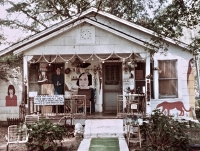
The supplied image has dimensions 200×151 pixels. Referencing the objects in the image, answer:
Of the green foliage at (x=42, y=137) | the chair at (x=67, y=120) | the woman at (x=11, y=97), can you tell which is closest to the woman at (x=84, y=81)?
the chair at (x=67, y=120)

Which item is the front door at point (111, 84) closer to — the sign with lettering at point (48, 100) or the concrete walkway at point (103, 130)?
the concrete walkway at point (103, 130)

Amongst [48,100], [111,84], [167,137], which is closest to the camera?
[167,137]

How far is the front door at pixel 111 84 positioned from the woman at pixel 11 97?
4.41 meters

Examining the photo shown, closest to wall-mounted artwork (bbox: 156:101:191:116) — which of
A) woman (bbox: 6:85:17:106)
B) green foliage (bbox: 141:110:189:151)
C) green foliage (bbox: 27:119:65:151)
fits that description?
green foliage (bbox: 141:110:189:151)

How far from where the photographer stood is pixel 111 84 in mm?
15102

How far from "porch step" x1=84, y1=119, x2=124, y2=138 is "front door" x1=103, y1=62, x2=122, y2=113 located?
2.62 meters

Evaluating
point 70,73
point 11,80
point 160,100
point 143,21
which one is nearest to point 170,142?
point 160,100

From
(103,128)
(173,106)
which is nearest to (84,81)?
(103,128)

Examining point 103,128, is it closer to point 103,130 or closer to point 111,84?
point 103,130

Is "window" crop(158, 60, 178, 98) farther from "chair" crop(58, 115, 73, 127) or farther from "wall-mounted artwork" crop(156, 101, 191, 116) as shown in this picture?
"chair" crop(58, 115, 73, 127)

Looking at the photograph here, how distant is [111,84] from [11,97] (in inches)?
195

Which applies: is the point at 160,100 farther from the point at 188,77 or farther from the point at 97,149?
the point at 97,149

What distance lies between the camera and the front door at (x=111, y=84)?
593 inches

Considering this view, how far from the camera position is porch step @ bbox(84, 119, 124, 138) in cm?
1118
